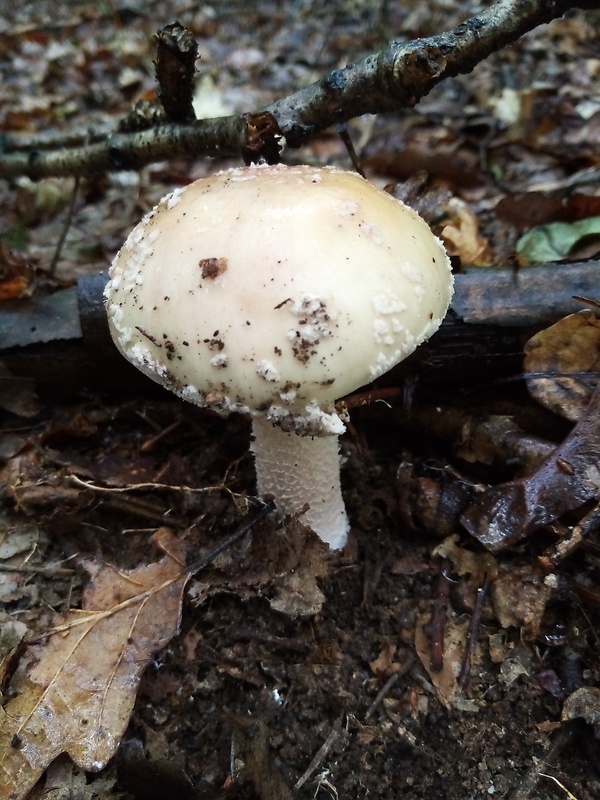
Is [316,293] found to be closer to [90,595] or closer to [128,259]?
[128,259]

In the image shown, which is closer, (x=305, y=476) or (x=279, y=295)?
(x=279, y=295)

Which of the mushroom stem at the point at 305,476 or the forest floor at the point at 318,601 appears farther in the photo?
the mushroom stem at the point at 305,476

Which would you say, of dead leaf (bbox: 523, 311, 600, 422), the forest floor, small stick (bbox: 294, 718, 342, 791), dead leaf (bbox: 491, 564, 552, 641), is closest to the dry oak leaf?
the forest floor

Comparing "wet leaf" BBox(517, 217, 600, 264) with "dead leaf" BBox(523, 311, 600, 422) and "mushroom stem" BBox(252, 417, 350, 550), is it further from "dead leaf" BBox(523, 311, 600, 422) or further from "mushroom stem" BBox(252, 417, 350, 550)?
"mushroom stem" BBox(252, 417, 350, 550)

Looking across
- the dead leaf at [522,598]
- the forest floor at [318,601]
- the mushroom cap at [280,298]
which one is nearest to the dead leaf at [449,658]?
the forest floor at [318,601]

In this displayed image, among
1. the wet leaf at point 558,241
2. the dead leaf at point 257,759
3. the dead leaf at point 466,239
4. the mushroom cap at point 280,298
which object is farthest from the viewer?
the dead leaf at point 466,239

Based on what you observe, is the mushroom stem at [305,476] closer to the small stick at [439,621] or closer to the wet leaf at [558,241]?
the small stick at [439,621]

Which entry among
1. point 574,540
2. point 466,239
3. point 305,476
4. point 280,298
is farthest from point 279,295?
point 466,239

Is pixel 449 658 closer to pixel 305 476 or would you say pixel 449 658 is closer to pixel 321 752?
pixel 321 752
